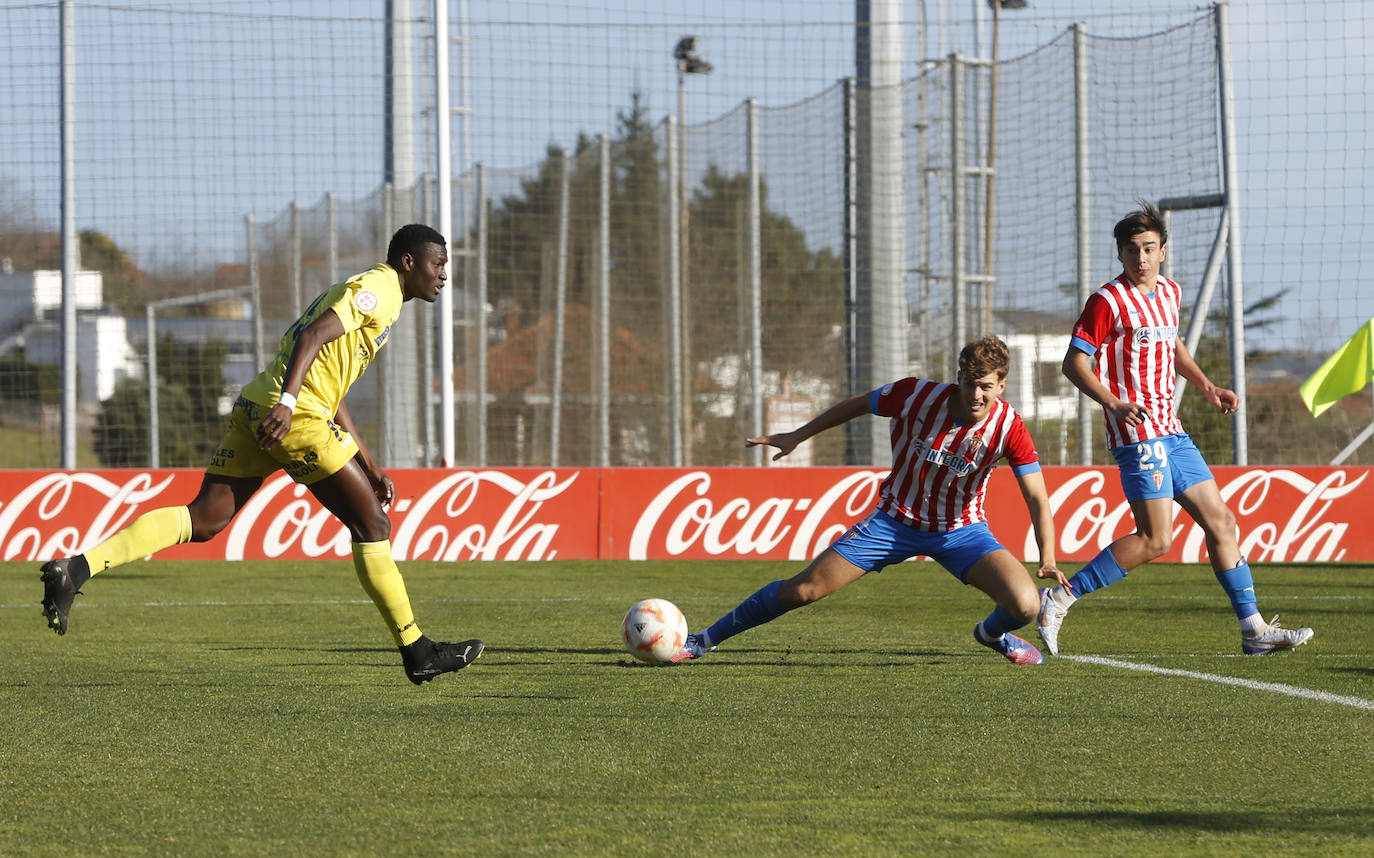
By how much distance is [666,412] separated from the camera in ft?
56.3

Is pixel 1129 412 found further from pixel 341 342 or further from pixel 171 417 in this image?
pixel 171 417

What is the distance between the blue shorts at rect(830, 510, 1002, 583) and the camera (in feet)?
21.3

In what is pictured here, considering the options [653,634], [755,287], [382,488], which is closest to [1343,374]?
[755,287]

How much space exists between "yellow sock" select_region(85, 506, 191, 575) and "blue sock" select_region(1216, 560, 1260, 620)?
4.50 m

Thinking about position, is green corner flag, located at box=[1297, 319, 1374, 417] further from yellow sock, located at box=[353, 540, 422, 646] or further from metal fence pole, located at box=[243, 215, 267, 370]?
metal fence pole, located at box=[243, 215, 267, 370]

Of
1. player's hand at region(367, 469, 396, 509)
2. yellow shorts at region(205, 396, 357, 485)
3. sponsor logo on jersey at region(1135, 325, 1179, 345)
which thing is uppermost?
sponsor logo on jersey at region(1135, 325, 1179, 345)

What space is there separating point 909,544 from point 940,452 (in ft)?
1.43

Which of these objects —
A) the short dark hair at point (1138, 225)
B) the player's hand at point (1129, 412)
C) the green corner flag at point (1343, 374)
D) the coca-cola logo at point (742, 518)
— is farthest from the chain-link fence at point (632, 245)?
the player's hand at point (1129, 412)

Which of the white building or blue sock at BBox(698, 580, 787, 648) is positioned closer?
blue sock at BBox(698, 580, 787, 648)

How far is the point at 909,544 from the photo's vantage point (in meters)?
6.52

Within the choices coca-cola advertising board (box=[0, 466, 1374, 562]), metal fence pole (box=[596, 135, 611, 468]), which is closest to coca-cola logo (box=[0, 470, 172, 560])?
coca-cola advertising board (box=[0, 466, 1374, 562])

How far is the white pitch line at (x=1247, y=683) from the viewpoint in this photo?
573cm

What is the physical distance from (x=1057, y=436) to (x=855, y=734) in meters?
10.1

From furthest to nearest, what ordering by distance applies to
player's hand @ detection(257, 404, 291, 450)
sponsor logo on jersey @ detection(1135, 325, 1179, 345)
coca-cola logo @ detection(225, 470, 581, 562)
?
coca-cola logo @ detection(225, 470, 581, 562) < sponsor logo on jersey @ detection(1135, 325, 1179, 345) < player's hand @ detection(257, 404, 291, 450)
